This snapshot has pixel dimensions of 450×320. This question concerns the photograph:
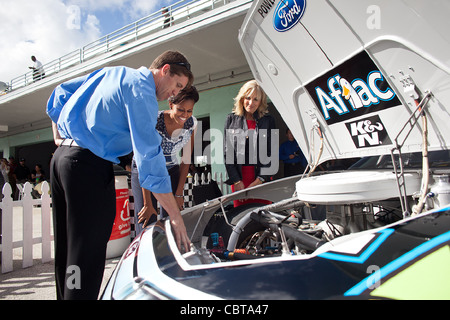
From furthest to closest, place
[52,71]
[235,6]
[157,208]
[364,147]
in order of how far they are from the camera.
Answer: [52,71] < [235,6] < [157,208] < [364,147]

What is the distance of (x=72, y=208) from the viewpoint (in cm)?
138

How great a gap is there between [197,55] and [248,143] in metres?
4.51

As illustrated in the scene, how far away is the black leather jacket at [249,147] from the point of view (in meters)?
2.73

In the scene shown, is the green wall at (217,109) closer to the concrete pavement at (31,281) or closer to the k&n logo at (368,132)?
the concrete pavement at (31,281)

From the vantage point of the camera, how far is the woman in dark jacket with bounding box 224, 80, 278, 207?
272 centimetres

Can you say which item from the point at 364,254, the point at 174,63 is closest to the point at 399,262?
the point at 364,254

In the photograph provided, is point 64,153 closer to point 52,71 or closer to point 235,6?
point 235,6

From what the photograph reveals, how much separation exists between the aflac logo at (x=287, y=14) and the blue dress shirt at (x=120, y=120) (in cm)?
81

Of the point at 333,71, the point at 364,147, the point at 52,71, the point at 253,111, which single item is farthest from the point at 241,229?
the point at 52,71

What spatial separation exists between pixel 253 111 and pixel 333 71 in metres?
1.19

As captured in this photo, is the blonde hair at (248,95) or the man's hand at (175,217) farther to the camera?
the blonde hair at (248,95)

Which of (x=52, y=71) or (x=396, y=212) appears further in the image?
(x=52, y=71)

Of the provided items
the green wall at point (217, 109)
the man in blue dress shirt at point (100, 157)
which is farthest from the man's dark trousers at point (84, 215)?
the green wall at point (217, 109)
